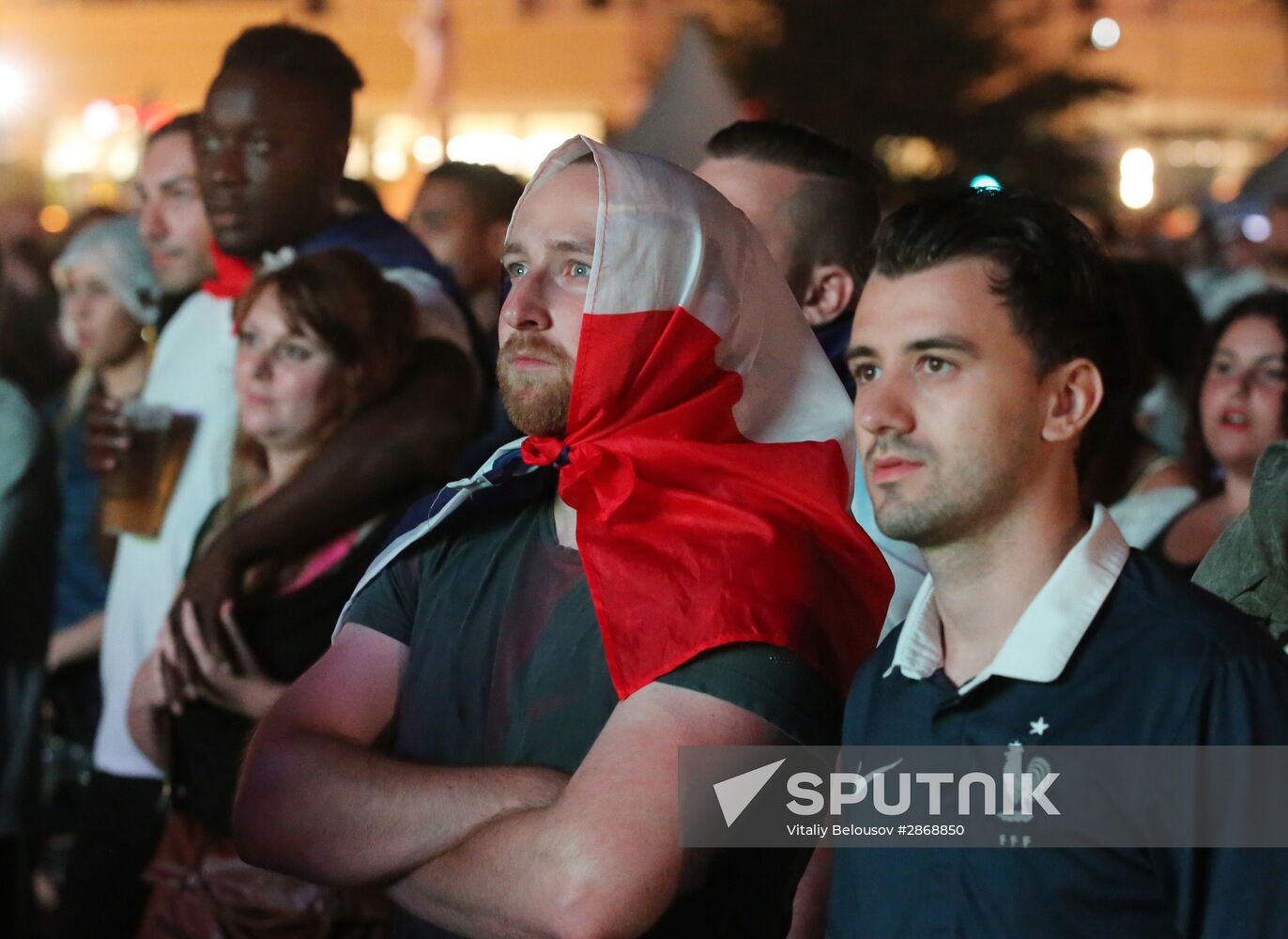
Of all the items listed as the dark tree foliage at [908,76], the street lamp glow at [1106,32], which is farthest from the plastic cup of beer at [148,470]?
the street lamp glow at [1106,32]

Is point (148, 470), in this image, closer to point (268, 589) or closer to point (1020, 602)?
point (268, 589)

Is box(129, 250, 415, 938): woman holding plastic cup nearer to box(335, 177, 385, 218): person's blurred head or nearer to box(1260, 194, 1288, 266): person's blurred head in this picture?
box(335, 177, 385, 218): person's blurred head

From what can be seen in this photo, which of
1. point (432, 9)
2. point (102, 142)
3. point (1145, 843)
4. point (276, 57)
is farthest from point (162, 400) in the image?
point (102, 142)

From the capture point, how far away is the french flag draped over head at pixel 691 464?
243cm

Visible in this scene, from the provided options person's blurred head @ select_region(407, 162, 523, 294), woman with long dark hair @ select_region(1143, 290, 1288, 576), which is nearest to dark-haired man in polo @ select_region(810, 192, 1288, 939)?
woman with long dark hair @ select_region(1143, 290, 1288, 576)

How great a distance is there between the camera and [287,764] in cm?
261

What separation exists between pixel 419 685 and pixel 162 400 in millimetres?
2070

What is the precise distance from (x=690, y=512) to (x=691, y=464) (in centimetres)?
7

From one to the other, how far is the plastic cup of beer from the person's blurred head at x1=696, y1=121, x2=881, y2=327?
1.60m

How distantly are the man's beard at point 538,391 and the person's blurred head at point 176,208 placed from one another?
95.5 inches

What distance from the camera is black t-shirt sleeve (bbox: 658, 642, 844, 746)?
2357mm

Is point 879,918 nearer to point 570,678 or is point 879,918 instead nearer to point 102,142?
point 570,678

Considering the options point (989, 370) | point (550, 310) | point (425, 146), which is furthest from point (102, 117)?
point (989, 370)

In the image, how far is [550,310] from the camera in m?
2.62
